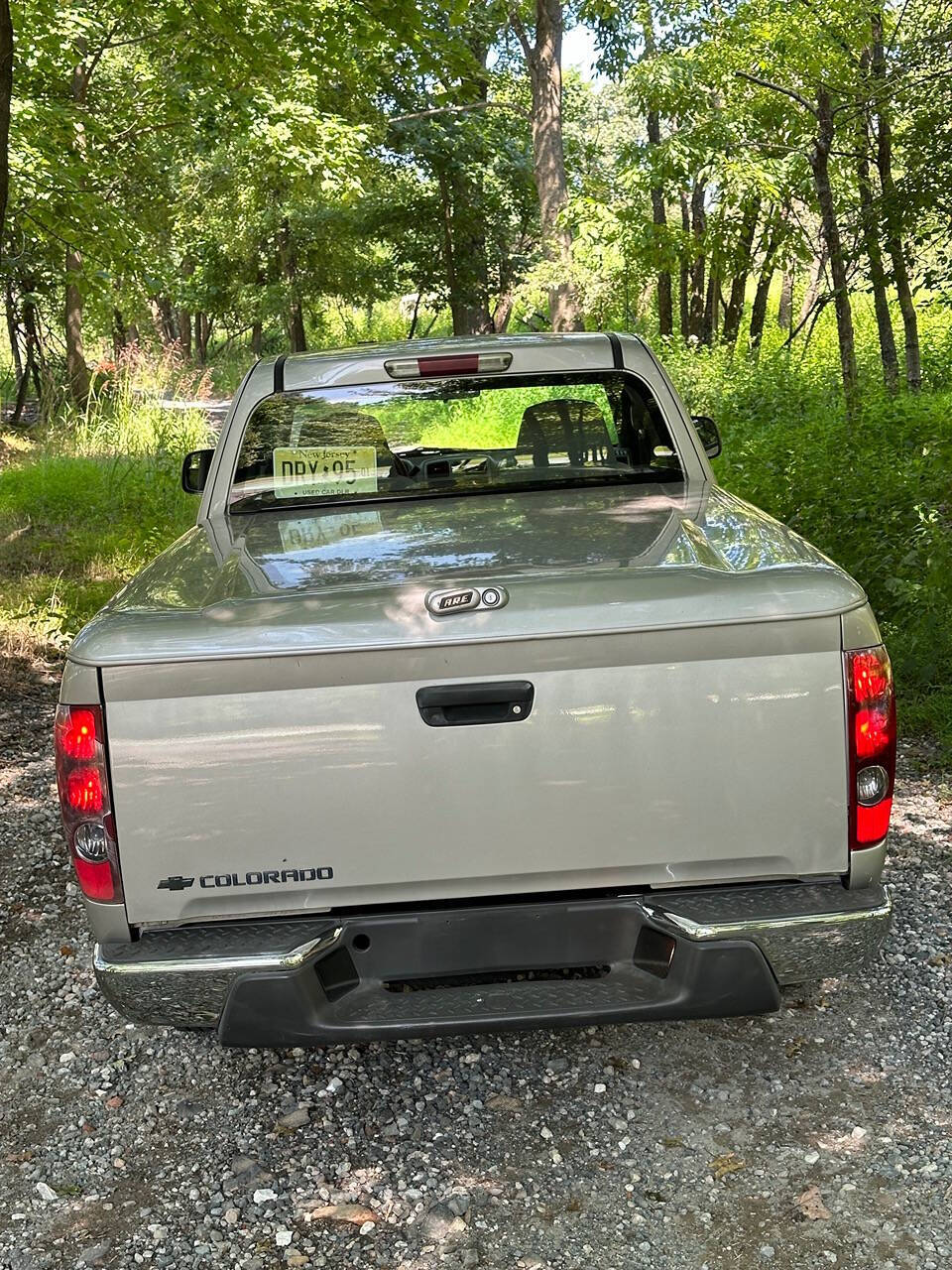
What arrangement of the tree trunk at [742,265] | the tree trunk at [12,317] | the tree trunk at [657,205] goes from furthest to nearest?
1. the tree trunk at [12,317]
2. the tree trunk at [657,205]
3. the tree trunk at [742,265]

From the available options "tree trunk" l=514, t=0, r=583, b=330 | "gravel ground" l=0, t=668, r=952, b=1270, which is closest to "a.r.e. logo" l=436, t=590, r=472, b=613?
"gravel ground" l=0, t=668, r=952, b=1270

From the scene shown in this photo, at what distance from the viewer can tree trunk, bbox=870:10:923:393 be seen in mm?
8891

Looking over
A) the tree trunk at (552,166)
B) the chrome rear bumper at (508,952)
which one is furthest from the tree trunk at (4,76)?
the tree trunk at (552,166)

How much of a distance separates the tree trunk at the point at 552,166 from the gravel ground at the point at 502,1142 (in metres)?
A: 13.4

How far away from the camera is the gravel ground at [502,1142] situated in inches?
107

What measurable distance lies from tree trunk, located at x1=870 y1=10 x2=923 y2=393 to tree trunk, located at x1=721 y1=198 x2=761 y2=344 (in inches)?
159

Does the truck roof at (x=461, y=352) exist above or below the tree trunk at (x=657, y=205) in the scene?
below

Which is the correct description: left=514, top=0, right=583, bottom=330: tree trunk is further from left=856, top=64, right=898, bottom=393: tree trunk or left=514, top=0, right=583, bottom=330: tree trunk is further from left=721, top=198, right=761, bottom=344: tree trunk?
left=856, top=64, right=898, bottom=393: tree trunk

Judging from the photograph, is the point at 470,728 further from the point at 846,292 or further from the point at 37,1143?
the point at 846,292

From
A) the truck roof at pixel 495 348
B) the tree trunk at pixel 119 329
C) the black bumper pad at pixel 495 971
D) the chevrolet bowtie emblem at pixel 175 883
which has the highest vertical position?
the tree trunk at pixel 119 329

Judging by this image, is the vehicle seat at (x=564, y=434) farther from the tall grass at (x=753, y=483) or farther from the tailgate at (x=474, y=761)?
the tailgate at (x=474, y=761)

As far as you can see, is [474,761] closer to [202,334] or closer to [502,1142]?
[502,1142]

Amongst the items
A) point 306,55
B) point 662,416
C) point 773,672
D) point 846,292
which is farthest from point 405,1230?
point 846,292

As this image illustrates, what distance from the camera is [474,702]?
249 centimetres
